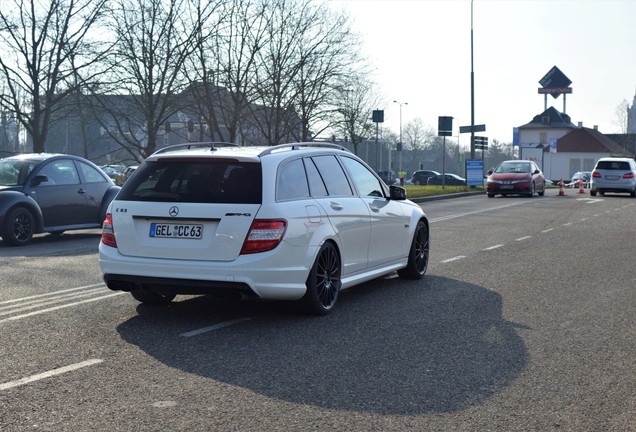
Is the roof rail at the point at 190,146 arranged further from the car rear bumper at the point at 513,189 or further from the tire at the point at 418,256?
the car rear bumper at the point at 513,189

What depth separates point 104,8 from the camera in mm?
28469

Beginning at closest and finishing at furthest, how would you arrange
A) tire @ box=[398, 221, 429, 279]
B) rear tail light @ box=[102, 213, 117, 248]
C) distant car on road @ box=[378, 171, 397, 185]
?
rear tail light @ box=[102, 213, 117, 248], tire @ box=[398, 221, 429, 279], distant car on road @ box=[378, 171, 397, 185]

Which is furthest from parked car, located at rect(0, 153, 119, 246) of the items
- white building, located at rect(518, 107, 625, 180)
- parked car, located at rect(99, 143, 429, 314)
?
white building, located at rect(518, 107, 625, 180)

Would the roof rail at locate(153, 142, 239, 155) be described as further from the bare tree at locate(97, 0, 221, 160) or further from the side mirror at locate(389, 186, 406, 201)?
the bare tree at locate(97, 0, 221, 160)

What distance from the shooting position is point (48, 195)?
15781mm

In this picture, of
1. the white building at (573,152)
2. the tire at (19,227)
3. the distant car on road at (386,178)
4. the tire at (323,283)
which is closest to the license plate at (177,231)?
the tire at (323,283)

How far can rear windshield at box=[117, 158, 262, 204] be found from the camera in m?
7.36

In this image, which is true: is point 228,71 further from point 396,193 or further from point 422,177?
point 422,177

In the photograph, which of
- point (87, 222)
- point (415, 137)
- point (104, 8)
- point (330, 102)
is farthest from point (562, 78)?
point (87, 222)

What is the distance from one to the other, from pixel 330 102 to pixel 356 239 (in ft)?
98.9

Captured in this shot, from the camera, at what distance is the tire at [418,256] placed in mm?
10315

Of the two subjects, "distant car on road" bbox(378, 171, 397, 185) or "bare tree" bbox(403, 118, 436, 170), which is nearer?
"distant car on road" bbox(378, 171, 397, 185)

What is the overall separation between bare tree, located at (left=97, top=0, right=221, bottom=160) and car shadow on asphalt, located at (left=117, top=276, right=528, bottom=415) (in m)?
→ 22.3

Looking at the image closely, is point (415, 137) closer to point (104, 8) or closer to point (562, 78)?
point (562, 78)
